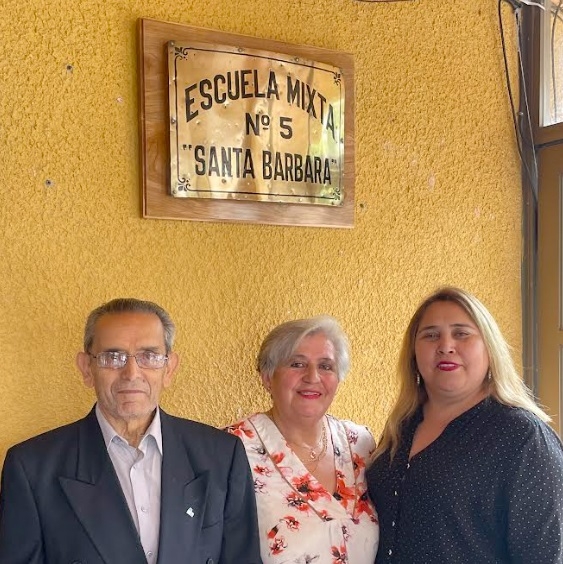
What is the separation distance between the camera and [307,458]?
1915 mm

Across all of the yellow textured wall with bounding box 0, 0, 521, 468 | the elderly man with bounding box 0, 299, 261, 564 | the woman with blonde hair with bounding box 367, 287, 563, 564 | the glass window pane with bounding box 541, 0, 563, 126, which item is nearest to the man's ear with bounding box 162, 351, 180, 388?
the elderly man with bounding box 0, 299, 261, 564

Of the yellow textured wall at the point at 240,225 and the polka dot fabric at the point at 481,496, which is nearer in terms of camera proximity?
the polka dot fabric at the point at 481,496

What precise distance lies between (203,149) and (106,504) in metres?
1.00

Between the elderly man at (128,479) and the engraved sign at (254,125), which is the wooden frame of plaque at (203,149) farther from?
the elderly man at (128,479)

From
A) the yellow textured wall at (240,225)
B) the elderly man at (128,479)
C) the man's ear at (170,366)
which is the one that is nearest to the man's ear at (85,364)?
the elderly man at (128,479)

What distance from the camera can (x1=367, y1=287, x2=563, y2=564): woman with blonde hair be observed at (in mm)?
1549

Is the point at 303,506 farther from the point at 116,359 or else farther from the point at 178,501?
the point at 116,359

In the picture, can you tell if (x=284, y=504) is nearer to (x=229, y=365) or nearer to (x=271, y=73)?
(x=229, y=365)

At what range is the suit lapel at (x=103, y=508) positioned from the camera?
1399 millimetres

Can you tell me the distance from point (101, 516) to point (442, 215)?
1560 mm

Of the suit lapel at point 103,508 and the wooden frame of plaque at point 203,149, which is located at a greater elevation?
the wooden frame of plaque at point 203,149

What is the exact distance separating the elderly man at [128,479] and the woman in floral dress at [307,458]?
0.46 feet

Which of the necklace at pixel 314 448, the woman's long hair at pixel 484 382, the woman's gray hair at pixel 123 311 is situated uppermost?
the woman's gray hair at pixel 123 311

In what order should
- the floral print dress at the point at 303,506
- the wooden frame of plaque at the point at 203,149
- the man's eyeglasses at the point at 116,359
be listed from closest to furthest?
the man's eyeglasses at the point at 116,359, the floral print dress at the point at 303,506, the wooden frame of plaque at the point at 203,149
